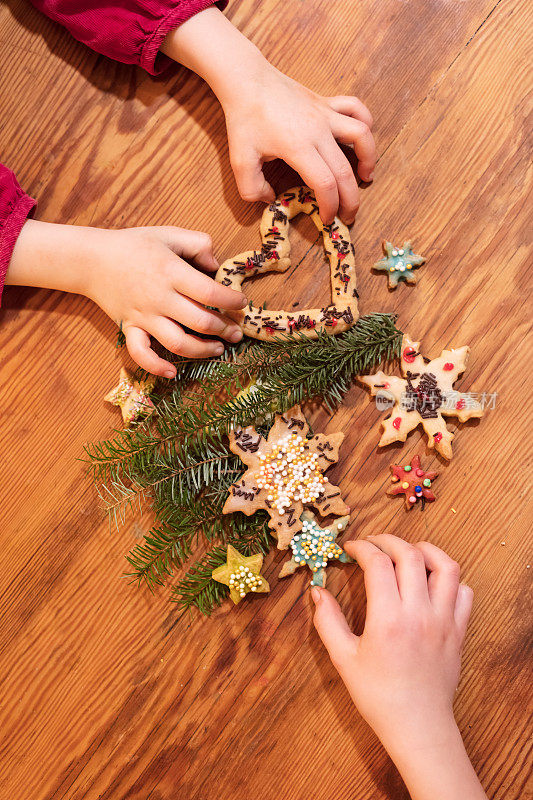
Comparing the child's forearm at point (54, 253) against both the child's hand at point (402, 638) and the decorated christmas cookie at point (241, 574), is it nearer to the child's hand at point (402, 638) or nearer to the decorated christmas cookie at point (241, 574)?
the decorated christmas cookie at point (241, 574)

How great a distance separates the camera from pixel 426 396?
1042mm

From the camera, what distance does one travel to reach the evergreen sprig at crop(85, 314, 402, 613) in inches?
40.0

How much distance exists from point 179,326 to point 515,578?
766 mm

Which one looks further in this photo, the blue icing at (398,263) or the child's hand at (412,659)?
the blue icing at (398,263)

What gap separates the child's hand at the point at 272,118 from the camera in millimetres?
1026

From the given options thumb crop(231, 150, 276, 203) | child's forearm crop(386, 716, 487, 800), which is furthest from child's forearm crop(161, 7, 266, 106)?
child's forearm crop(386, 716, 487, 800)

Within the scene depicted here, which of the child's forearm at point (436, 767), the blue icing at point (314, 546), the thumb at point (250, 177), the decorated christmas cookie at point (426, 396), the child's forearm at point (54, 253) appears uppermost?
the thumb at point (250, 177)

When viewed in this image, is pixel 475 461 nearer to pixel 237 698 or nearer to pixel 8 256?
pixel 237 698

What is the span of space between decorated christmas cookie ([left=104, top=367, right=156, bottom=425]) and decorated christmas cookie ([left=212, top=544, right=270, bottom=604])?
0.97ft

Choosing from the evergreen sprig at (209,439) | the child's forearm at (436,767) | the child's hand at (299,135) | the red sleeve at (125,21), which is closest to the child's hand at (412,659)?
the child's forearm at (436,767)

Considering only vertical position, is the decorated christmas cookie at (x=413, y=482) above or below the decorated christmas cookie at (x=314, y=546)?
above

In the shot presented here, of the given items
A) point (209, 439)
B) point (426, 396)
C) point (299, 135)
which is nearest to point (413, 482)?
point (426, 396)

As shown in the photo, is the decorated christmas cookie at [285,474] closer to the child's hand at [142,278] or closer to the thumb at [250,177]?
the child's hand at [142,278]

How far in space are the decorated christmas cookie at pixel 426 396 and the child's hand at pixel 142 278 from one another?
305 mm
